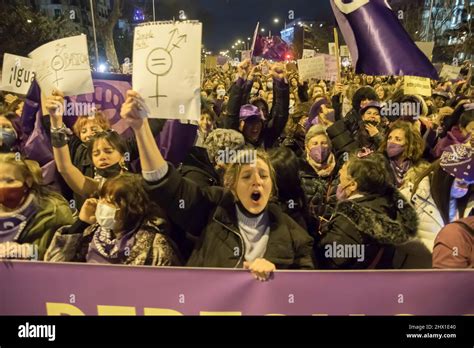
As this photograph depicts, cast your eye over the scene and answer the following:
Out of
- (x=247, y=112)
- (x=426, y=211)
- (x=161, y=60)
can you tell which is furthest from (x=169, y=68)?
(x=426, y=211)

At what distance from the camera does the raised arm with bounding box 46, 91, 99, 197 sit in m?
3.02

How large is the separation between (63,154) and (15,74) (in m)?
0.74

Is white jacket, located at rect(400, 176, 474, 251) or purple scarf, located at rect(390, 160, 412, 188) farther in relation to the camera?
purple scarf, located at rect(390, 160, 412, 188)

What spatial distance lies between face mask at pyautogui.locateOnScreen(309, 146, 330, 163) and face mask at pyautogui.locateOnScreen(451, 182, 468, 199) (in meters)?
0.83

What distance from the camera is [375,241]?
2984mm

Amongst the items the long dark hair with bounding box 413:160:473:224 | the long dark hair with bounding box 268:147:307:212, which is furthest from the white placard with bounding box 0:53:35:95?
the long dark hair with bounding box 413:160:473:224

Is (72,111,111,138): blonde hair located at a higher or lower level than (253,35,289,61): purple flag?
lower

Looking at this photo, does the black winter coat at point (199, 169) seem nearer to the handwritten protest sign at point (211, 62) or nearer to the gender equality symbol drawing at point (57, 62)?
the gender equality symbol drawing at point (57, 62)

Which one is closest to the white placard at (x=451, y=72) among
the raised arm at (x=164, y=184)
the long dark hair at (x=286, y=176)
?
the long dark hair at (x=286, y=176)

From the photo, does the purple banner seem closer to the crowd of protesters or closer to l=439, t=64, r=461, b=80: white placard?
the crowd of protesters

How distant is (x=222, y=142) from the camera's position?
3.17 meters

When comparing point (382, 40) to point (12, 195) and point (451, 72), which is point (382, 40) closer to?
point (12, 195)
